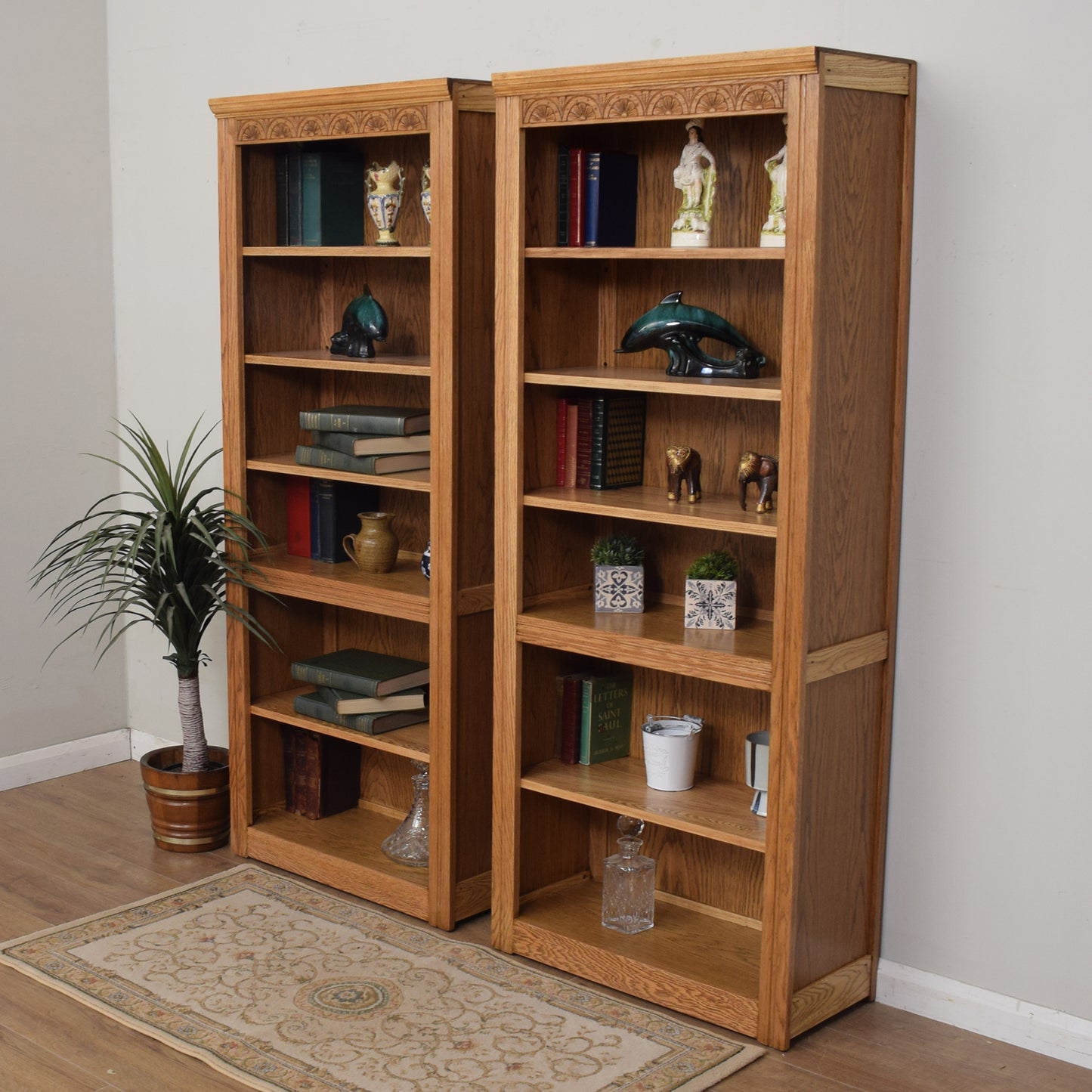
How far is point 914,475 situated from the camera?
3041 mm

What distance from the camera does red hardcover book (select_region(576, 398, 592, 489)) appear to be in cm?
333

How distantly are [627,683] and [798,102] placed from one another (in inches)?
58.6

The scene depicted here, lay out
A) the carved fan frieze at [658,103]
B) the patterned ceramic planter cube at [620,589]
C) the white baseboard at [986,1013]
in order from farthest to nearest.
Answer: the patterned ceramic planter cube at [620,589] → the white baseboard at [986,1013] → the carved fan frieze at [658,103]

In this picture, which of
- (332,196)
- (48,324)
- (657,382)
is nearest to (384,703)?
(657,382)

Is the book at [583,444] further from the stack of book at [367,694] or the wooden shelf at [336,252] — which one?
the stack of book at [367,694]

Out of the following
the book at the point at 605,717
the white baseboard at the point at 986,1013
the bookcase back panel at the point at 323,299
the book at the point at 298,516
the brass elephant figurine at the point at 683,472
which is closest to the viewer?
the white baseboard at the point at 986,1013

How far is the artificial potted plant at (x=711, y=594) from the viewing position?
123 inches

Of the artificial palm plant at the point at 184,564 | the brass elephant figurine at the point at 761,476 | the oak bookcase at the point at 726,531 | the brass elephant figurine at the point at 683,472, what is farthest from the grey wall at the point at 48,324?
the brass elephant figurine at the point at 761,476

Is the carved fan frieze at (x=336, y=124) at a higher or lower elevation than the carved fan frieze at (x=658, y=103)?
higher

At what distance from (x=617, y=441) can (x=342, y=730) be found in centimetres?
110

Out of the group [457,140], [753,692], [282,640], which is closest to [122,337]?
[282,640]

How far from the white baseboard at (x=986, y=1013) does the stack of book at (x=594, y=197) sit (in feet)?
5.84

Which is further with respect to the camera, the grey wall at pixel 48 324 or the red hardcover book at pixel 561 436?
the grey wall at pixel 48 324

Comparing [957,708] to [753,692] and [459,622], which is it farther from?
[459,622]
